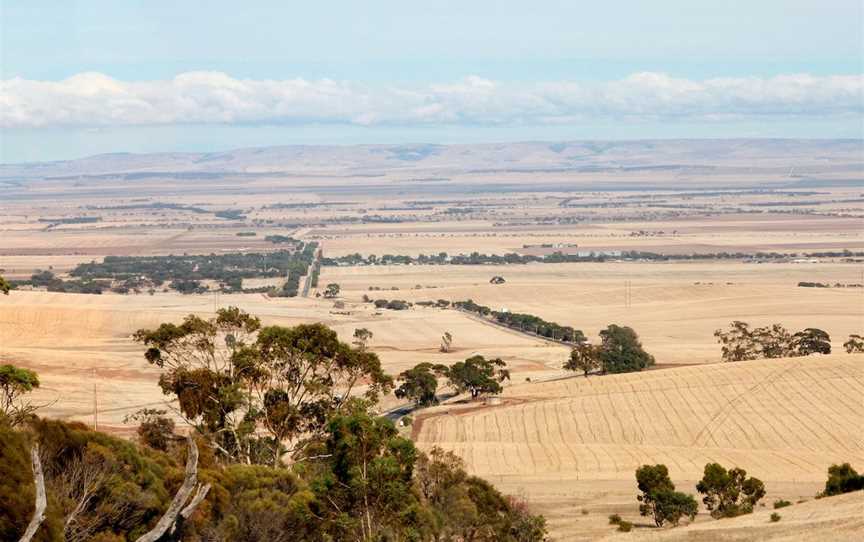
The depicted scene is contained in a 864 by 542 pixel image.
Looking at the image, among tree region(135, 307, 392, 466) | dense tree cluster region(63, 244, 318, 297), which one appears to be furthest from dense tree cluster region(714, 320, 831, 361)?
dense tree cluster region(63, 244, 318, 297)

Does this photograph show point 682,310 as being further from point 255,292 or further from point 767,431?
point 767,431

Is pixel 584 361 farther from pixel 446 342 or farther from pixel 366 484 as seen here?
pixel 366 484

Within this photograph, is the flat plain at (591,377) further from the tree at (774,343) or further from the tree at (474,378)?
the tree at (774,343)

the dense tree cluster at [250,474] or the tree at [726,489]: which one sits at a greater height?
the dense tree cluster at [250,474]

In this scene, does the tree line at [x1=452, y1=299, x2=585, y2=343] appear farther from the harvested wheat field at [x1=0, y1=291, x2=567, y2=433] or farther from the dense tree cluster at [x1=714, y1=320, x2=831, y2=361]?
the dense tree cluster at [x1=714, y1=320, x2=831, y2=361]

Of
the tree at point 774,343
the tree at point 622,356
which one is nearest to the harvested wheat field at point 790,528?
the tree at point 622,356

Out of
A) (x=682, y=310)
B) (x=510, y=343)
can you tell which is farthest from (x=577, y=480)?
(x=682, y=310)
